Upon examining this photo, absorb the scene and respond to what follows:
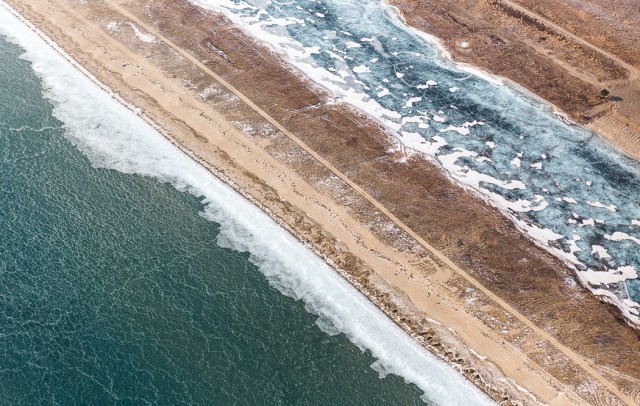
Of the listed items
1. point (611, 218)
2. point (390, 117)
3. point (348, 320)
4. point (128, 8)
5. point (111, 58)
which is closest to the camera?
point (348, 320)

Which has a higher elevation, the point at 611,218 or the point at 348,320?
the point at 611,218

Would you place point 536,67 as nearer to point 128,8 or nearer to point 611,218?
point 611,218

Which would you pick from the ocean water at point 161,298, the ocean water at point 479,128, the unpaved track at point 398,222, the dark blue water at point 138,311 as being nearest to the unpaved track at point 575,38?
the ocean water at point 479,128

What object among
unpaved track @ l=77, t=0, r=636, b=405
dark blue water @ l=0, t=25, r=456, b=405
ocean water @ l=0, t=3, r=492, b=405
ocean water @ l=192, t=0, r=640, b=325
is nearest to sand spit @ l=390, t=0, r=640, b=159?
ocean water @ l=192, t=0, r=640, b=325

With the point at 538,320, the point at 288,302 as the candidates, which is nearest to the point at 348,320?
the point at 288,302

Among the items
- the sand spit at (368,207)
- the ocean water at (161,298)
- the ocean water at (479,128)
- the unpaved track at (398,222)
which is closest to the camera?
the ocean water at (161,298)

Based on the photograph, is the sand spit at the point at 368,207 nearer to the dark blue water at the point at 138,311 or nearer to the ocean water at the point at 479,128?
the ocean water at the point at 479,128

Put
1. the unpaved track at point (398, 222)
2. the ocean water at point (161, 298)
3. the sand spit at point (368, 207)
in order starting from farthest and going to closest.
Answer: the sand spit at point (368, 207) → the unpaved track at point (398, 222) → the ocean water at point (161, 298)
